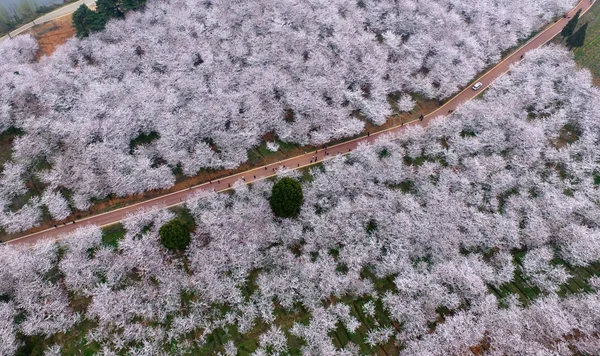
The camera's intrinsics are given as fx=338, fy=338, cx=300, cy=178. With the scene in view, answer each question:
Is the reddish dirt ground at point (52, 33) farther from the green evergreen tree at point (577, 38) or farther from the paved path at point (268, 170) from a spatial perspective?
the green evergreen tree at point (577, 38)

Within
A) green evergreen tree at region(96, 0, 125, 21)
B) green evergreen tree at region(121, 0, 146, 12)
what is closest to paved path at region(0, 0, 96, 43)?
green evergreen tree at region(96, 0, 125, 21)

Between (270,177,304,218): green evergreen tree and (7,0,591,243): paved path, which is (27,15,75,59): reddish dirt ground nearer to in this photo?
(7,0,591,243): paved path

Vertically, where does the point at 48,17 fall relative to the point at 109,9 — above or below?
below

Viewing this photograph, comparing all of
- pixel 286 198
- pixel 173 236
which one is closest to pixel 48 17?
pixel 173 236

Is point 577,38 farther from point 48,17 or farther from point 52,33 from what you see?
point 48,17

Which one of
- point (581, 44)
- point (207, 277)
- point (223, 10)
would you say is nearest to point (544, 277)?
point (207, 277)

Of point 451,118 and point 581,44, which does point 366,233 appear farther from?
point 581,44

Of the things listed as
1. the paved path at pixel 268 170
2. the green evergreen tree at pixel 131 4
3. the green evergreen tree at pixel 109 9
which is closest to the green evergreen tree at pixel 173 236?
the paved path at pixel 268 170
